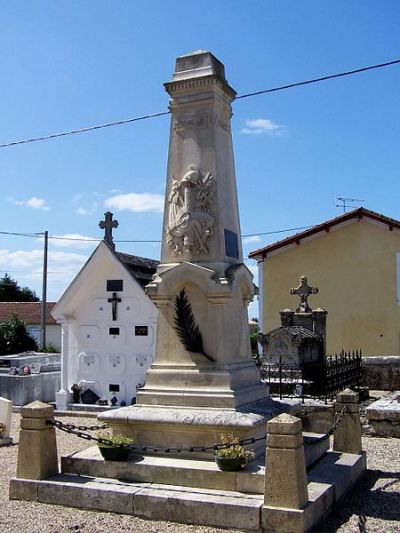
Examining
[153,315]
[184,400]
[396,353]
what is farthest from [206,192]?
[396,353]

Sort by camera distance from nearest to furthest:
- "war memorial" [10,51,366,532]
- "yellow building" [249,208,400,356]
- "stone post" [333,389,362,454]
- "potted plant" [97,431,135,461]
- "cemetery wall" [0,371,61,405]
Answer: "war memorial" [10,51,366,532] → "potted plant" [97,431,135,461] → "stone post" [333,389,362,454] → "cemetery wall" [0,371,61,405] → "yellow building" [249,208,400,356]

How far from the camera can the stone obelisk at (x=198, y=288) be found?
7.39 metres

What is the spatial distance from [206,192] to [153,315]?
7538mm

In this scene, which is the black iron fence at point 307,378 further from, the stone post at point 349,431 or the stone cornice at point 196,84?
the stone cornice at point 196,84

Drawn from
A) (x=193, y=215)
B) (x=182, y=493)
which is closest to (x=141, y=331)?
(x=193, y=215)

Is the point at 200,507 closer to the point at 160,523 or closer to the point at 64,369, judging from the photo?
the point at 160,523

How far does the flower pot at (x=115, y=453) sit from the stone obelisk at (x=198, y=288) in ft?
1.11

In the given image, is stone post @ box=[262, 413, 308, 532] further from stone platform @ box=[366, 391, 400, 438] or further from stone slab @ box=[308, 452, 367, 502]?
stone platform @ box=[366, 391, 400, 438]

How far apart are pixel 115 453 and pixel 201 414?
105 centimetres

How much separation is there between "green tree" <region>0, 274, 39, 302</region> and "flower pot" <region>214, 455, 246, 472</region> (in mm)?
55317

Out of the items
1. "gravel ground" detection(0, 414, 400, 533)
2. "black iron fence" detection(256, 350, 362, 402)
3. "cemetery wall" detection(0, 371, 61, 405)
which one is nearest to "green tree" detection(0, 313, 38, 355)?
"cemetery wall" detection(0, 371, 61, 405)

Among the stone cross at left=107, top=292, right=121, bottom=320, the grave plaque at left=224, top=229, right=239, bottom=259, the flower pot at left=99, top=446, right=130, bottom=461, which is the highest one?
the grave plaque at left=224, top=229, right=239, bottom=259

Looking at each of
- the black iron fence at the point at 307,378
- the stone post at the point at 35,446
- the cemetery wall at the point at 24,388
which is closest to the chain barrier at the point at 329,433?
the stone post at the point at 35,446

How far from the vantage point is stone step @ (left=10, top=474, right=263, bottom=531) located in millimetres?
6098
